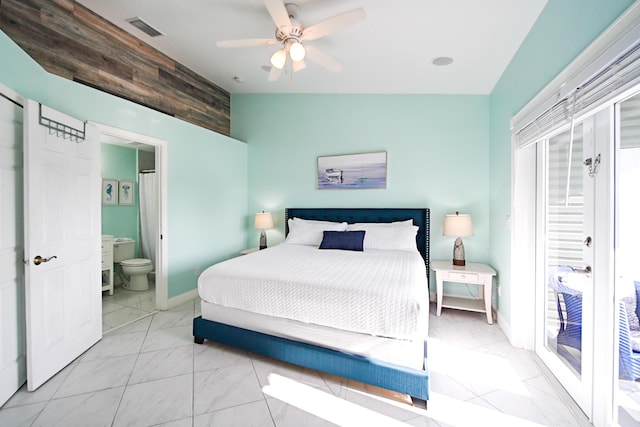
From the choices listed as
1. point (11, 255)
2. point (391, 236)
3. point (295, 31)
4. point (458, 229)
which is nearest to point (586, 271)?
point (458, 229)

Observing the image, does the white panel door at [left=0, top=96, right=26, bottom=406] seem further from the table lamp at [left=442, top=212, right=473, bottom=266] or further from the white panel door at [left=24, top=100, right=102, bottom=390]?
the table lamp at [left=442, top=212, right=473, bottom=266]

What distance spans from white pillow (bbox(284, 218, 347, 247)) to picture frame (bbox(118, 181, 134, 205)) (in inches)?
119

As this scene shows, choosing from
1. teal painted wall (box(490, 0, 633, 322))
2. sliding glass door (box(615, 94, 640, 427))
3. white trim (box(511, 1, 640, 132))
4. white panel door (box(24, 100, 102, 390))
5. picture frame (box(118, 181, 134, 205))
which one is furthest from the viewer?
picture frame (box(118, 181, 134, 205))

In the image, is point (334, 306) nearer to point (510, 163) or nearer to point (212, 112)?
point (510, 163)

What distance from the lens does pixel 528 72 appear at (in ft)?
7.47

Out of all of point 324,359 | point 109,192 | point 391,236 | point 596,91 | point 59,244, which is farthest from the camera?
point 109,192

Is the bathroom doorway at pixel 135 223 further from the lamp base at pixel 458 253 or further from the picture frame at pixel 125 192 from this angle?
the lamp base at pixel 458 253

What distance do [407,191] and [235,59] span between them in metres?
2.71

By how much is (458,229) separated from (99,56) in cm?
415

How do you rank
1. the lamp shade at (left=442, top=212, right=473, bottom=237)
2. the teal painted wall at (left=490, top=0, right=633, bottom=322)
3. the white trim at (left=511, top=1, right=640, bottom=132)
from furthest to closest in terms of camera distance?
the lamp shade at (left=442, top=212, right=473, bottom=237), the teal painted wall at (left=490, top=0, right=633, bottom=322), the white trim at (left=511, top=1, right=640, bottom=132)

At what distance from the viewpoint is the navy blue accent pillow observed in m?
3.39

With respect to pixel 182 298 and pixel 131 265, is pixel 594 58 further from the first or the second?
pixel 131 265

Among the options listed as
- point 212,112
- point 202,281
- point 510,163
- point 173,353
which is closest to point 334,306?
point 202,281

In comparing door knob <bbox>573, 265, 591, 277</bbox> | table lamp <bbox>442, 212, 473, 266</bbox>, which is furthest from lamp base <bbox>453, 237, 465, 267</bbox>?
door knob <bbox>573, 265, 591, 277</bbox>
